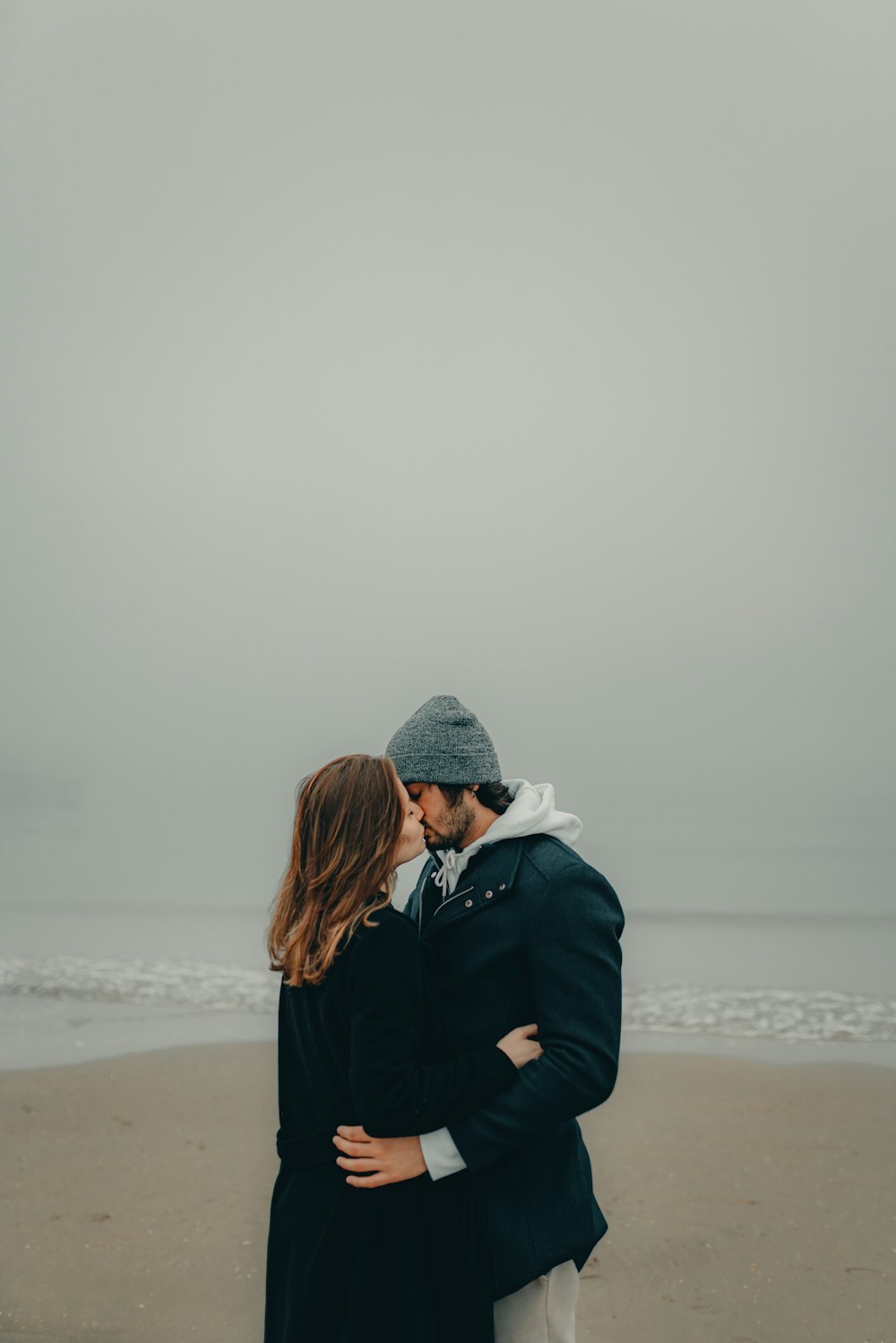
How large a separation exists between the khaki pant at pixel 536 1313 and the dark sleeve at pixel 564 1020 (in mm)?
280

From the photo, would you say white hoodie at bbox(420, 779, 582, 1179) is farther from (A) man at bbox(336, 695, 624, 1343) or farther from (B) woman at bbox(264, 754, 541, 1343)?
(B) woman at bbox(264, 754, 541, 1343)

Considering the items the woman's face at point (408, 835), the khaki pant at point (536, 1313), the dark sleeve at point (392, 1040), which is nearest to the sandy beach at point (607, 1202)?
the khaki pant at point (536, 1313)

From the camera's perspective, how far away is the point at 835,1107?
640 centimetres

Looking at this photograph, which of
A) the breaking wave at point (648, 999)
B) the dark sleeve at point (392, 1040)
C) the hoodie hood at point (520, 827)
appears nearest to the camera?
the dark sleeve at point (392, 1040)

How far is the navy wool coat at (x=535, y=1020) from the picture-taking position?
1.93 meters

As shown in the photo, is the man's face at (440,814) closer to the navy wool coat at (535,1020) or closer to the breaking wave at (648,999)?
the navy wool coat at (535,1020)

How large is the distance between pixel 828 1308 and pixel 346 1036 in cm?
298

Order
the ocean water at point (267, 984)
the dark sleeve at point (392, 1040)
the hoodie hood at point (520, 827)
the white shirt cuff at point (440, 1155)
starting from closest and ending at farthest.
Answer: the dark sleeve at point (392, 1040) → the white shirt cuff at point (440, 1155) → the hoodie hood at point (520, 827) → the ocean water at point (267, 984)

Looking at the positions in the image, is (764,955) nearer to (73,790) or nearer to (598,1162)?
(598,1162)

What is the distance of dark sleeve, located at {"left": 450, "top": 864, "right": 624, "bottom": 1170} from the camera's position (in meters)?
1.92

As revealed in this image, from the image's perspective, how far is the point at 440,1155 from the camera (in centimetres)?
193

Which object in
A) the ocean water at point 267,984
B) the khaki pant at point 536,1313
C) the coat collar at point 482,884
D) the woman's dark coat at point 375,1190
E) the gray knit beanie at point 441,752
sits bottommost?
the ocean water at point 267,984

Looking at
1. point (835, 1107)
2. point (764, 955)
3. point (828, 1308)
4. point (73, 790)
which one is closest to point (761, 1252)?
point (828, 1308)

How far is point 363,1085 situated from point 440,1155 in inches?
9.6
